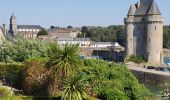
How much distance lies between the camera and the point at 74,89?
2555 centimetres

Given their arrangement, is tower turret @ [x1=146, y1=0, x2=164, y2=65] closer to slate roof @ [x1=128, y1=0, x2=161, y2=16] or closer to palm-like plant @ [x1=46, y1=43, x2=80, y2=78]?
slate roof @ [x1=128, y1=0, x2=161, y2=16]

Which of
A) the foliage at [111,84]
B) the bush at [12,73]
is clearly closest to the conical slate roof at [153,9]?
the bush at [12,73]

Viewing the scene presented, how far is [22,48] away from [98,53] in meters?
67.8

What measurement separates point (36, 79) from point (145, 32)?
54.0 m

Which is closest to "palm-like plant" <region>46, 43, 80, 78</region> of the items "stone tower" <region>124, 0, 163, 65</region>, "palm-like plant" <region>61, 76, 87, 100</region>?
"palm-like plant" <region>61, 76, 87, 100</region>

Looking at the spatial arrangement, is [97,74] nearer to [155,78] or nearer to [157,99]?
[157,99]

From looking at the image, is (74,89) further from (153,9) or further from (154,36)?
(153,9)

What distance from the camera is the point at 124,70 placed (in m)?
35.5

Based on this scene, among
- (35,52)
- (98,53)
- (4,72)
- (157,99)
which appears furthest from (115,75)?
(98,53)

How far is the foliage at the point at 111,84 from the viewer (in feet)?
94.0

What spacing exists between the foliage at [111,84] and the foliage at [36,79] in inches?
97.4

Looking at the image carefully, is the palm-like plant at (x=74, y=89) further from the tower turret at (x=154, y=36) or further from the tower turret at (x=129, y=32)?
the tower turret at (x=129, y=32)

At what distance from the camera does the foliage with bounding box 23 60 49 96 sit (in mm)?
29000

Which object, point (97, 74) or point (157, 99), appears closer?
point (97, 74)
